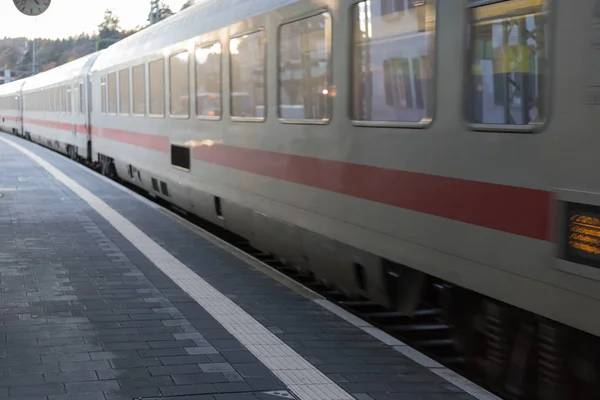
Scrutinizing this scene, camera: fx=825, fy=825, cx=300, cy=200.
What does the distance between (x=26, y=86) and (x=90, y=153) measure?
22879 millimetres

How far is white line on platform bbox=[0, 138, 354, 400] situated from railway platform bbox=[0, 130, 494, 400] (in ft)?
0.04

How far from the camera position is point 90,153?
2336 cm

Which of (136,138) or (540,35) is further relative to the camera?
Result: (136,138)

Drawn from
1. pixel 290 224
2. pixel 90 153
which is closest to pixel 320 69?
pixel 290 224

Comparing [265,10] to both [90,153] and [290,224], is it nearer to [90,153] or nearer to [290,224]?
[290,224]

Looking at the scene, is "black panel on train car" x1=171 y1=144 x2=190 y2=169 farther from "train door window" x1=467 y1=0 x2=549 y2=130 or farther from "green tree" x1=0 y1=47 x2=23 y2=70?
"green tree" x1=0 y1=47 x2=23 y2=70

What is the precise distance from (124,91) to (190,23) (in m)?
5.38

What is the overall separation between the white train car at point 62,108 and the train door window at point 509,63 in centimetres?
1897

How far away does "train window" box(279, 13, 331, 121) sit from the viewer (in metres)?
7.00

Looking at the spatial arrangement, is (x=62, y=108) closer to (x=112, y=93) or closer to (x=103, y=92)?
(x=103, y=92)

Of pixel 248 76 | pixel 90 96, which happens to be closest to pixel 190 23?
pixel 248 76

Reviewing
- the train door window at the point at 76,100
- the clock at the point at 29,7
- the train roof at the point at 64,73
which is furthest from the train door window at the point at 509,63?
the train door window at the point at 76,100

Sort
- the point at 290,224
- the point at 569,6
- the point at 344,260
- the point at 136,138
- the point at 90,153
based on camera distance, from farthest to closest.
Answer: the point at 90,153
the point at 136,138
the point at 290,224
the point at 344,260
the point at 569,6

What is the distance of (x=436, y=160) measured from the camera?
534 centimetres
